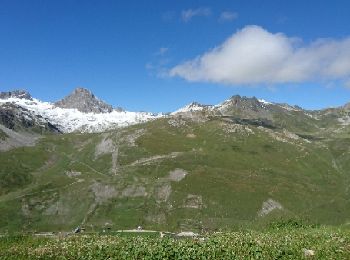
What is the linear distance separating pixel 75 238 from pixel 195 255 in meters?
9.46

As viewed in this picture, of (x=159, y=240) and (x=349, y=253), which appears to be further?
(x=159, y=240)

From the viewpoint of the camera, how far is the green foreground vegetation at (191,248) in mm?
22750

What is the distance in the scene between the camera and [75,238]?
28750 millimetres

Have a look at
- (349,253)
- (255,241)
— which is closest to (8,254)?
(255,241)

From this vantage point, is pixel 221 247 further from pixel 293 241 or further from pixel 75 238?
pixel 75 238

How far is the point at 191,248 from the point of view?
23.4 meters

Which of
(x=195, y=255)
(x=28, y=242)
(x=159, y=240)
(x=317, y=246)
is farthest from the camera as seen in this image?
(x=28, y=242)

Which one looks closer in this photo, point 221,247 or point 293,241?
point 221,247

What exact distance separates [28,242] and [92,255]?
6.77m

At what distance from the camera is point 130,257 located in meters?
22.6

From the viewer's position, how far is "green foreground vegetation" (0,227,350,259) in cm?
2275

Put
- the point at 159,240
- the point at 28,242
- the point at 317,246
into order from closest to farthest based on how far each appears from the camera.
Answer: the point at 317,246, the point at 159,240, the point at 28,242

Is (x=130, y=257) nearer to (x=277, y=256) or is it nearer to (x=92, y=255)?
(x=92, y=255)

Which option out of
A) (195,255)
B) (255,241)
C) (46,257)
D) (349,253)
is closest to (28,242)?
(46,257)
